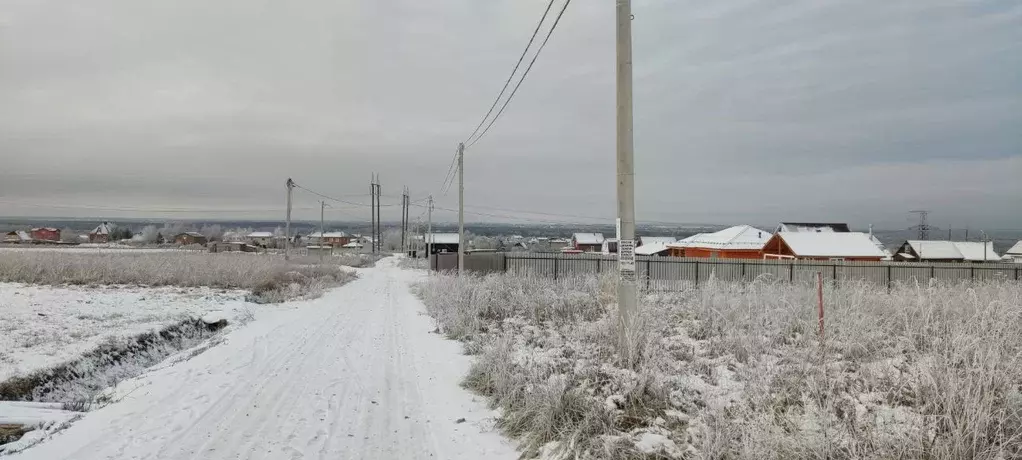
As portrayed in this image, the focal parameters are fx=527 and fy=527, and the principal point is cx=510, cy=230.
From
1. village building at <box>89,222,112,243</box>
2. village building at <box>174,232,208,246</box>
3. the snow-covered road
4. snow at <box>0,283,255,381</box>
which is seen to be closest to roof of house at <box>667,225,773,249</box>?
snow at <box>0,283,255,381</box>

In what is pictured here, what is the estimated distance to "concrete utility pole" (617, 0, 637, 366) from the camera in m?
6.13

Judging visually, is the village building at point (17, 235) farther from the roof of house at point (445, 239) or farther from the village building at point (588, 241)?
the village building at point (588, 241)

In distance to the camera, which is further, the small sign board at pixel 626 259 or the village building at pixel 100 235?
the village building at pixel 100 235

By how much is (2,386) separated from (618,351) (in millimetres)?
6859

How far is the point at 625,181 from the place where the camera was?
20.1ft

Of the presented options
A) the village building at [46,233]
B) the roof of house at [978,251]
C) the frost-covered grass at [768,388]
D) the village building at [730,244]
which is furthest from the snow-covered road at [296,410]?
the village building at [46,233]

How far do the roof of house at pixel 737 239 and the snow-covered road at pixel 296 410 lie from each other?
4339 cm

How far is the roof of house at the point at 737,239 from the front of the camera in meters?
47.3

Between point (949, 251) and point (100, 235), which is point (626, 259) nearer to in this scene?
point (949, 251)

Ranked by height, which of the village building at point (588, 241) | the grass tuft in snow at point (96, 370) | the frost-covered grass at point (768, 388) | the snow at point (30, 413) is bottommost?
the village building at point (588, 241)

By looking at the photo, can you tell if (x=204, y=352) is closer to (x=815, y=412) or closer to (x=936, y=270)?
(x=815, y=412)

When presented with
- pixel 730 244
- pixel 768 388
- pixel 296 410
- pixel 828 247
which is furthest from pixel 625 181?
pixel 730 244

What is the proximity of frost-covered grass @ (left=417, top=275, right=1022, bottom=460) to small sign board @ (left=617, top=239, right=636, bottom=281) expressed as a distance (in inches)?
25.5

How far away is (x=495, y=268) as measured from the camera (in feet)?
102
